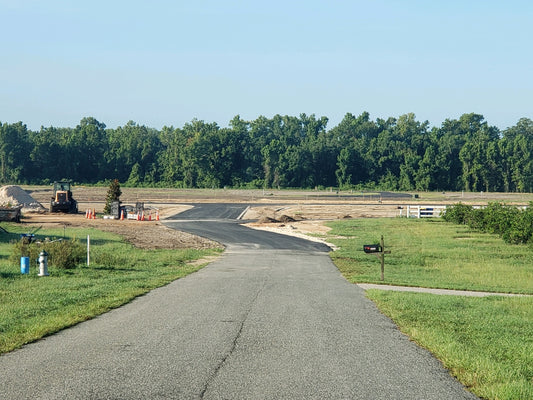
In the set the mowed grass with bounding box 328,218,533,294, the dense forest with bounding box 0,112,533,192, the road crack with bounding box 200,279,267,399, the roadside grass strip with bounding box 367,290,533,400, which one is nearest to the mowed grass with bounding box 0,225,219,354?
the road crack with bounding box 200,279,267,399

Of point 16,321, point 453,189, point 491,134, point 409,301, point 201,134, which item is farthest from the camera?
point 491,134

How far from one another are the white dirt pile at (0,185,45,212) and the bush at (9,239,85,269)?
36414mm

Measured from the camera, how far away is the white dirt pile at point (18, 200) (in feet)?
Result: 197

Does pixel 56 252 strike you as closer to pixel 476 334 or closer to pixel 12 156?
pixel 476 334

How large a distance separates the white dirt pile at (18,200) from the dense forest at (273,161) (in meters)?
86.5

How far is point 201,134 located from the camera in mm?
157750

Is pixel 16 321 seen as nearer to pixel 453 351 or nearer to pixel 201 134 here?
pixel 453 351

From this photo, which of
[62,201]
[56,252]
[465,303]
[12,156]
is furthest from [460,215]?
[12,156]

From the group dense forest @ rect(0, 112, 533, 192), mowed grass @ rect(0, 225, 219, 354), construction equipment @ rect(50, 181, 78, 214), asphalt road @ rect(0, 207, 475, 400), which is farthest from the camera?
dense forest @ rect(0, 112, 533, 192)

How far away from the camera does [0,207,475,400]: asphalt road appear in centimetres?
786

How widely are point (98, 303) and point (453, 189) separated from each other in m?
139

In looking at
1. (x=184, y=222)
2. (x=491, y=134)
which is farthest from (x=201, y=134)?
(x=184, y=222)

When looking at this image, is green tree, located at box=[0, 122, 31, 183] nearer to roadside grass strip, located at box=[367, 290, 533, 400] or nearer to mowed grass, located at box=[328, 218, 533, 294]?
mowed grass, located at box=[328, 218, 533, 294]

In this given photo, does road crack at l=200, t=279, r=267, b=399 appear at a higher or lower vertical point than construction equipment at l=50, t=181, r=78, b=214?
lower
